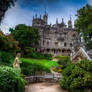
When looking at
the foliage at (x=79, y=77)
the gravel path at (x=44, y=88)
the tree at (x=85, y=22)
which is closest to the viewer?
the foliage at (x=79, y=77)

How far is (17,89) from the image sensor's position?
20.6ft

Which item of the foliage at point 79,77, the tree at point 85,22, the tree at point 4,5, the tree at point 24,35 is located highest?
the tree at point 24,35

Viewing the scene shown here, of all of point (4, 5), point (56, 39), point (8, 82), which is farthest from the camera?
point (56, 39)

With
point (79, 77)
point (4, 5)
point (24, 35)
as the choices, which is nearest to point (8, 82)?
point (4, 5)

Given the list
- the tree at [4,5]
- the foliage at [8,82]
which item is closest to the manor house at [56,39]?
the foliage at [8,82]

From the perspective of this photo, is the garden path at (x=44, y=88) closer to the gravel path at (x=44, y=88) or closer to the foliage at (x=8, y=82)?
the gravel path at (x=44, y=88)

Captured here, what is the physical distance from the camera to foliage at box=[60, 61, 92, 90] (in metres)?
7.82

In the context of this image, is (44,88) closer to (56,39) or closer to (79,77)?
(79,77)

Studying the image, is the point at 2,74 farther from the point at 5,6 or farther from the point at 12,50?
the point at 12,50

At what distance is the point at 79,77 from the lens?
8203mm

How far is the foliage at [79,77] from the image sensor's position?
7816 millimetres

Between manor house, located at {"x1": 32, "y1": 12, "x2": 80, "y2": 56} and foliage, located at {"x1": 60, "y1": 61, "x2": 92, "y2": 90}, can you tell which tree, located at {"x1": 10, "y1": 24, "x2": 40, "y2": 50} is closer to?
manor house, located at {"x1": 32, "y1": 12, "x2": 80, "y2": 56}

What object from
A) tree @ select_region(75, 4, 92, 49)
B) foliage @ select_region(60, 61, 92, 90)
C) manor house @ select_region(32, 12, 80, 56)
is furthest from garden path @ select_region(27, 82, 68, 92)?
manor house @ select_region(32, 12, 80, 56)

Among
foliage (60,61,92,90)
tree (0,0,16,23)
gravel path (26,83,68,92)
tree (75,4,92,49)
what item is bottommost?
gravel path (26,83,68,92)
